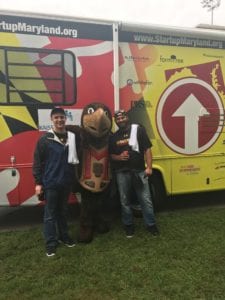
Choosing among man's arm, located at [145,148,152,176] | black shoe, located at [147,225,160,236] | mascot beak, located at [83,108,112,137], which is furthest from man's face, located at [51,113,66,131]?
black shoe, located at [147,225,160,236]

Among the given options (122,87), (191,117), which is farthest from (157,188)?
(122,87)

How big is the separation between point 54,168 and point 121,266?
1.33 meters

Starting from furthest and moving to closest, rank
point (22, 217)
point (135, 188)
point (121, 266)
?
1. point (22, 217)
2. point (135, 188)
3. point (121, 266)

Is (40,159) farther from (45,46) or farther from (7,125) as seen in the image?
(45,46)

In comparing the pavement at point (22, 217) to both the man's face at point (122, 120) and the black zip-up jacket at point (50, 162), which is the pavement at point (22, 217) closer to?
the black zip-up jacket at point (50, 162)

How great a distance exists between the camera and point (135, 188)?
5.07 metres

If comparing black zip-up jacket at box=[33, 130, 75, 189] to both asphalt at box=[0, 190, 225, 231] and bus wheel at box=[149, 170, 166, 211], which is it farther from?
bus wheel at box=[149, 170, 166, 211]

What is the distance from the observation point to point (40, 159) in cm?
442

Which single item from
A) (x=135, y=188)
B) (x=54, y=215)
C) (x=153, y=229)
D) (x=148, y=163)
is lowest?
(x=153, y=229)

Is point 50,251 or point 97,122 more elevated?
point 97,122

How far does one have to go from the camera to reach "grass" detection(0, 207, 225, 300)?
12.0ft

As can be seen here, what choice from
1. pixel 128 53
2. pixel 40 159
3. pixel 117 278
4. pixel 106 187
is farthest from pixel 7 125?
pixel 117 278

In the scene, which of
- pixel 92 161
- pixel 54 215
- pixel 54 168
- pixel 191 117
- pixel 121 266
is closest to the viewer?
pixel 121 266

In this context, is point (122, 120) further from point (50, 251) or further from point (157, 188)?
point (50, 251)
